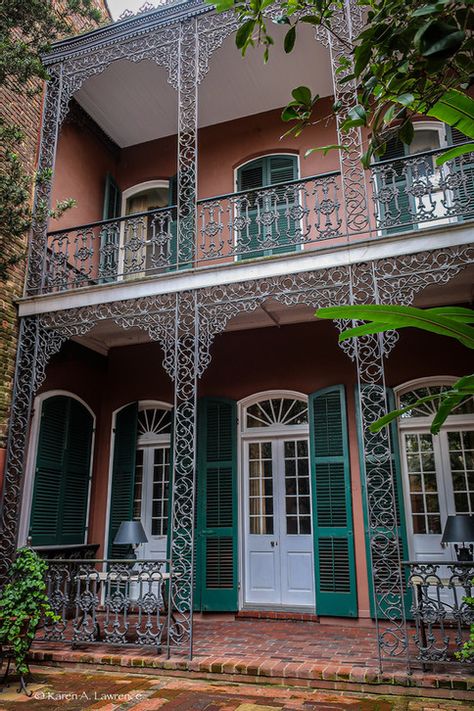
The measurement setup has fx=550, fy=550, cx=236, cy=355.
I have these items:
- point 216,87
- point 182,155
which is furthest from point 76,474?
point 216,87

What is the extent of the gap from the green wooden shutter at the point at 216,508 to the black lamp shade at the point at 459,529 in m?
2.74

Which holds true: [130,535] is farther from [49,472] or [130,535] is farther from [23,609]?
[49,472]

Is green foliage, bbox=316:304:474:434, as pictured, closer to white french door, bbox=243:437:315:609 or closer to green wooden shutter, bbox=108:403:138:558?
white french door, bbox=243:437:315:609

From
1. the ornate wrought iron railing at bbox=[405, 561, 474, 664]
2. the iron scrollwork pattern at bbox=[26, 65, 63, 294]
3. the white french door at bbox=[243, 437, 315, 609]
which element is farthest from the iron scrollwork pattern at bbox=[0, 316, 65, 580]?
the ornate wrought iron railing at bbox=[405, 561, 474, 664]

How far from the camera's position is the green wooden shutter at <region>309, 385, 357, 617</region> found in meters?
6.18

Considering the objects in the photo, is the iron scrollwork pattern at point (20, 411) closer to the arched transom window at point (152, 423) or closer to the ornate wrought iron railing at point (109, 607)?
the ornate wrought iron railing at point (109, 607)

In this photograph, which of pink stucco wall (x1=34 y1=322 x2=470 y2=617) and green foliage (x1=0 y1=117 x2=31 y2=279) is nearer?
green foliage (x1=0 y1=117 x2=31 y2=279)

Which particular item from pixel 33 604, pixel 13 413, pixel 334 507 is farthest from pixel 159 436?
pixel 33 604

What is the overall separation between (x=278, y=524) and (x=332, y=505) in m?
0.78

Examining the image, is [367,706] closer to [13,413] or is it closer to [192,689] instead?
[192,689]

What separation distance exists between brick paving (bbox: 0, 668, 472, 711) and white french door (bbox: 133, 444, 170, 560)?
259 cm

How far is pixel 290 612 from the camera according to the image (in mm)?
6465

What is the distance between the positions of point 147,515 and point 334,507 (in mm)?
2520

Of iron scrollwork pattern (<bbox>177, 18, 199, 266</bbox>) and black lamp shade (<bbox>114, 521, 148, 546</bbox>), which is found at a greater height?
iron scrollwork pattern (<bbox>177, 18, 199, 266</bbox>)
